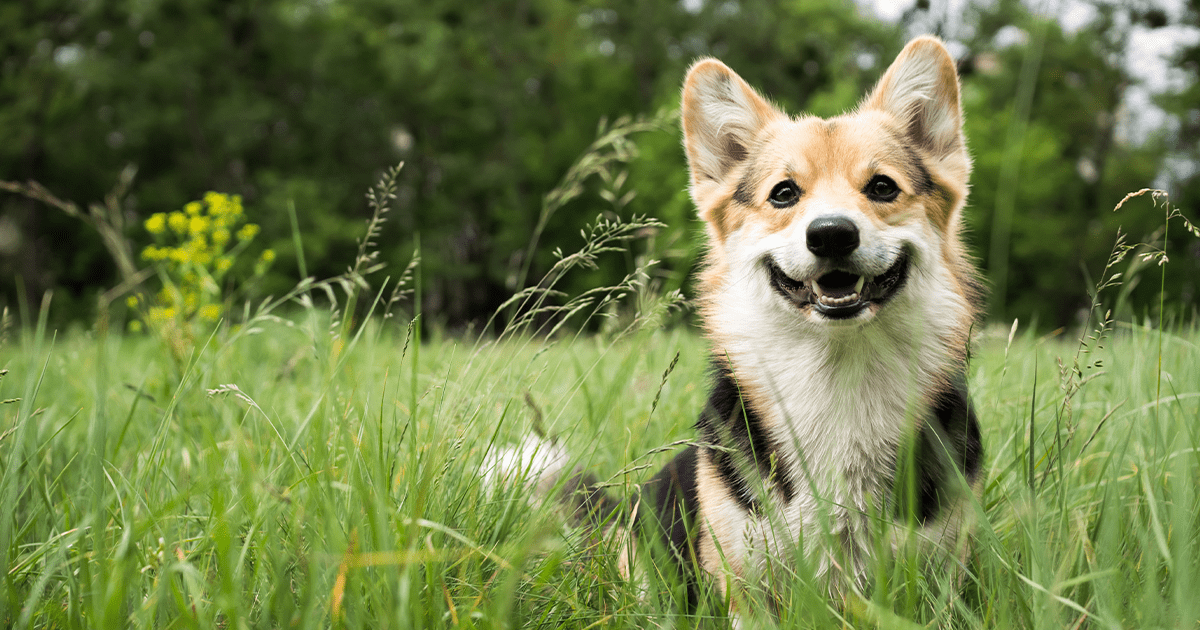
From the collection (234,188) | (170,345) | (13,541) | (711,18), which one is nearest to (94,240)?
(234,188)

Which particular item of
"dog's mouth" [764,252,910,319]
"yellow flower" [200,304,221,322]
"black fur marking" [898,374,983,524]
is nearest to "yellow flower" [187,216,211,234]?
"yellow flower" [200,304,221,322]

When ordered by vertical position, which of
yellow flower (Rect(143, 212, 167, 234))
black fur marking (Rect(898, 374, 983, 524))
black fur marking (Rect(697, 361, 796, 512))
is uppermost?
black fur marking (Rect(898, 374, 983, 524))

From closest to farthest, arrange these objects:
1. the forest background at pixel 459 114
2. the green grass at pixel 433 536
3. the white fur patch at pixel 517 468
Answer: the green grass at pixel 433 536, the white fur patch at pixel 517 468, the forest background at pixel 459 114

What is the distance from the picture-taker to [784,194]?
2459mm

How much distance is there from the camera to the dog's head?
2.09 m

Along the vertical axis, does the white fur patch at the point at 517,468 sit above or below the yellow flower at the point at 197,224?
above

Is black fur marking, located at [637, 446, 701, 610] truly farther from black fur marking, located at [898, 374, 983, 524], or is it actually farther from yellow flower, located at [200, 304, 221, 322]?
yellow flower, located at [200, 304, 221, 322]

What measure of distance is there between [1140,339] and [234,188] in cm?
2429

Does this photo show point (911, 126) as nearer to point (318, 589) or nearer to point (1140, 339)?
point (1140, 339)

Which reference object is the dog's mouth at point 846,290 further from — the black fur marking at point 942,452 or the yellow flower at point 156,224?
the yellow flower at point 156,224

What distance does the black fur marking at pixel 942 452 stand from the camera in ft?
6.13

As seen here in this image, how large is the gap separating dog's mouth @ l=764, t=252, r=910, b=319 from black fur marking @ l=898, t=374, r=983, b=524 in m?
0.37

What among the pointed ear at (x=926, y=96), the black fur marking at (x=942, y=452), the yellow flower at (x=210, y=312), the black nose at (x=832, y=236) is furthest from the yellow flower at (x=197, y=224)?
the black fur marking at (x=942, y=452)

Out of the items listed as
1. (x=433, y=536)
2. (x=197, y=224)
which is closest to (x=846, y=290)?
(x=433, y=536)
